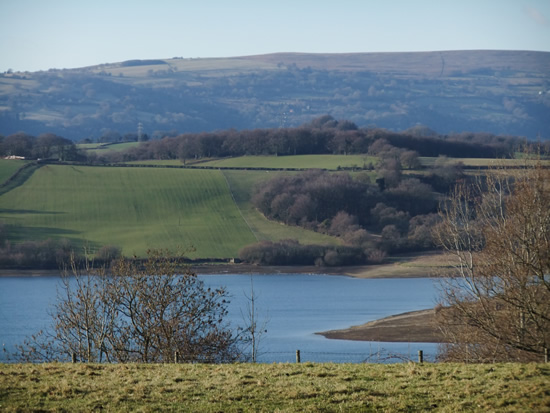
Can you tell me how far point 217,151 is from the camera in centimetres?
10981

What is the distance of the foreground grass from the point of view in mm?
11820

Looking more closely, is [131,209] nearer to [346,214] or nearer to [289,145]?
[346,214]

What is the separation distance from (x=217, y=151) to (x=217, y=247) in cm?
3763

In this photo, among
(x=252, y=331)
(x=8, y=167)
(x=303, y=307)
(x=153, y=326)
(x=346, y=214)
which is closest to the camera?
(x=153, y=326)

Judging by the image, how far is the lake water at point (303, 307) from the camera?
112 feet

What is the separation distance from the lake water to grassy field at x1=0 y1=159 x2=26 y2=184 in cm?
2530

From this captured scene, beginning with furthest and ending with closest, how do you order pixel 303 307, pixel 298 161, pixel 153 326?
pixel 298 161
pixel 303 307
pixel 153 326

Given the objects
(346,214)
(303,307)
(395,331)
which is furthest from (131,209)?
(395,331)

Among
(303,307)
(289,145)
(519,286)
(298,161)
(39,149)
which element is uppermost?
(39,149)

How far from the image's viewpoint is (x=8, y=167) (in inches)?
3617

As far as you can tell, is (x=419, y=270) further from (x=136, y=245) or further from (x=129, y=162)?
(x=129, y=162)

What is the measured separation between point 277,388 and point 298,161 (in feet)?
294

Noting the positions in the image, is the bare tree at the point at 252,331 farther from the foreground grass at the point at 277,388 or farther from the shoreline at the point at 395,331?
the foreground grass at the point at 277,388

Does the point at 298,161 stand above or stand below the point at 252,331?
above
